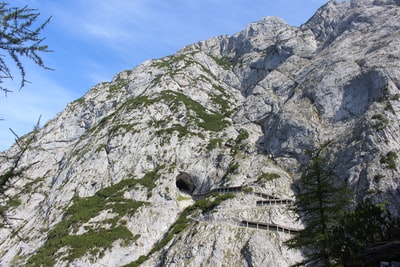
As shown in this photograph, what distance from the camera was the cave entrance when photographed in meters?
74.9

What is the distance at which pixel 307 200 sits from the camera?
22.9 metres

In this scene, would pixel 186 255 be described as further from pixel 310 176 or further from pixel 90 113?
pixel 90 113

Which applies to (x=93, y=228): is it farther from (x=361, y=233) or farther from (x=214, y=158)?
(x=361, y=233)

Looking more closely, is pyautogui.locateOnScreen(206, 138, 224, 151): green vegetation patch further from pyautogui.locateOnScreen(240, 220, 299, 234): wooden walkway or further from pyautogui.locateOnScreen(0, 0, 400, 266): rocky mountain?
pyautogui.locateOnScreen(240, 220, 299, 234): wooden walkway

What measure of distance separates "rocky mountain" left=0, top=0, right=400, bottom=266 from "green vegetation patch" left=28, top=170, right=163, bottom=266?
27 centimetres

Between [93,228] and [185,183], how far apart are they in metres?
25.5

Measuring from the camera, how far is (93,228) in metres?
60.1

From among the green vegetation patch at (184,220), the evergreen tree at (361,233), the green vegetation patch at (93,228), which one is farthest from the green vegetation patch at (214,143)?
the evergreen tree at (361,233)

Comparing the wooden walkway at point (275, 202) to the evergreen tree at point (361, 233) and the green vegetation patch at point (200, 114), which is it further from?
the green vegetation patch at point (200, 114)

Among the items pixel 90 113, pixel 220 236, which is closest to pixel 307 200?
pixel 220 236

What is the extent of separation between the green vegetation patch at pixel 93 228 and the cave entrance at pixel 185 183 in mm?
6200

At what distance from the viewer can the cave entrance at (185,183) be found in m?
74.9

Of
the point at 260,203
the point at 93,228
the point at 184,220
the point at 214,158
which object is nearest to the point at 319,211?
the point at 260,203

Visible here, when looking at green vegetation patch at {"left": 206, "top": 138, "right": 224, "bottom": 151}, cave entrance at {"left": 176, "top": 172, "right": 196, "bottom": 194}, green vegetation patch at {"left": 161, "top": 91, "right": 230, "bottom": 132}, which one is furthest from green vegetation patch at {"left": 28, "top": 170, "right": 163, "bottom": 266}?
green vegetation patch at {"left": 161, "top": 91, "right": 230, "bottom": 132}
